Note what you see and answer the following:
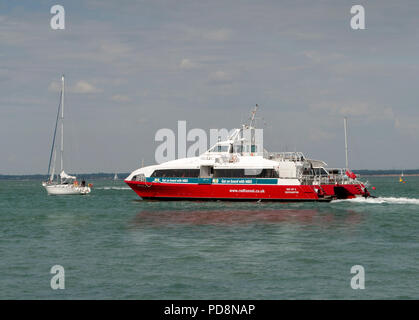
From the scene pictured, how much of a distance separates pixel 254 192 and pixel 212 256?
84.7 ft

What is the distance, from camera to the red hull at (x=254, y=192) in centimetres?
4553

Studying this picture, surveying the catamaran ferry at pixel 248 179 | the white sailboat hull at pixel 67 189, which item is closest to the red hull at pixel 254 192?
the catamaran ferry at pixel 248 179

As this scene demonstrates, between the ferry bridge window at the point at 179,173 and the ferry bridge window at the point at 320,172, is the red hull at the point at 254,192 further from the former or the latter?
the ferry bridge window at the point at 320,172

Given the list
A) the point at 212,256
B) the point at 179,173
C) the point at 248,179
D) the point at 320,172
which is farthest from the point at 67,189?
the point at 212,256

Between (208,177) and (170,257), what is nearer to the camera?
(170,257)

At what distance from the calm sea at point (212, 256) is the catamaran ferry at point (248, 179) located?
8721mm

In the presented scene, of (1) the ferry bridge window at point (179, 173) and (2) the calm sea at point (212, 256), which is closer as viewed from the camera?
(2) the calm sea at point (212, 256)
